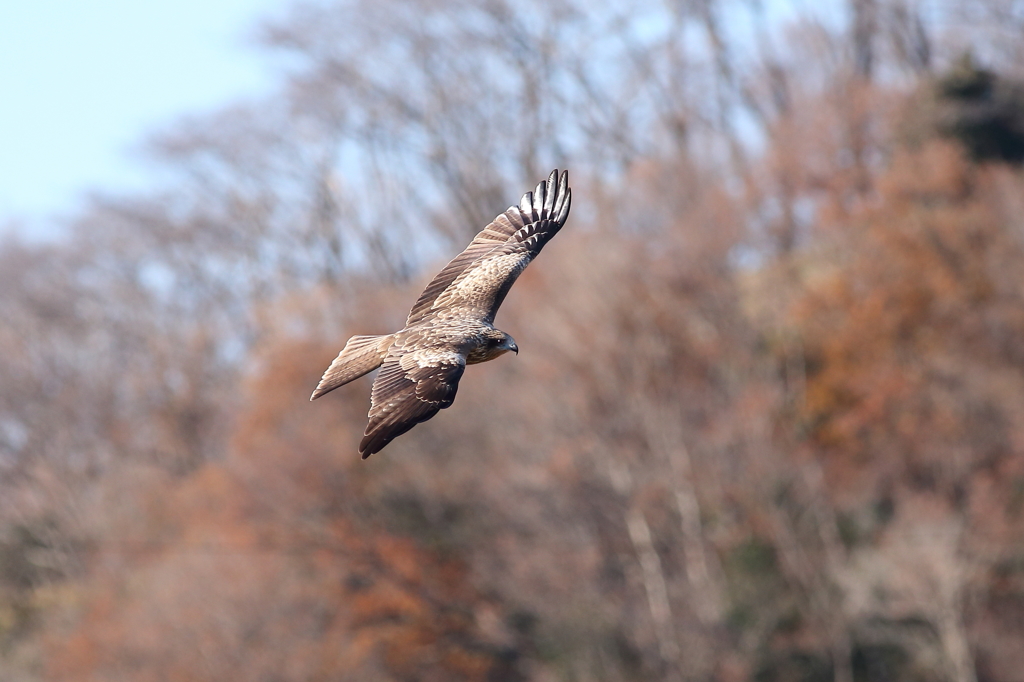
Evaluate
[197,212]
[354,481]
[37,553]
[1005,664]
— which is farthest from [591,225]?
[197,212]

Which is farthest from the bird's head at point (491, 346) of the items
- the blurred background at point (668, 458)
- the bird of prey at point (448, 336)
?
the blurred background at point (668, 458)

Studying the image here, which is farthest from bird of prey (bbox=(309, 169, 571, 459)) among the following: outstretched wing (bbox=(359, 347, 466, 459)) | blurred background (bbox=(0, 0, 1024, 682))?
blurred background (bbox=(0, 0, 1024, 682))

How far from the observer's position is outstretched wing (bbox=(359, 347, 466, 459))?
761 cm

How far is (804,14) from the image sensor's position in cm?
4538

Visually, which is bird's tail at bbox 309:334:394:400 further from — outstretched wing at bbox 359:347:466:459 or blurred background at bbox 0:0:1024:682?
blurred background at bbox 0:0:1024:682

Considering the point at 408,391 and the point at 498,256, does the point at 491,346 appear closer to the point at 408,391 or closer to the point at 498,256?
the point at 408,391

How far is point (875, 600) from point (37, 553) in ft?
75.9

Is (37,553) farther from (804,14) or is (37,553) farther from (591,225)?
(804,14)

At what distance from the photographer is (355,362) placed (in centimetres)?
876

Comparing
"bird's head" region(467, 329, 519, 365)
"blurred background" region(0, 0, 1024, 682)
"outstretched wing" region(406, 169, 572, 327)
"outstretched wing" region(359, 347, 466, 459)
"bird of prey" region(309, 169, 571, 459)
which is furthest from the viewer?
"blurred background" region(0, 0, 1024, 682)

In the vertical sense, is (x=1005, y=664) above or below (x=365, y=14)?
below

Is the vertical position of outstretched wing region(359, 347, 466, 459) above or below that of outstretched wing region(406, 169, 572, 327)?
below

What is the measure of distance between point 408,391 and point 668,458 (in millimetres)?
23754

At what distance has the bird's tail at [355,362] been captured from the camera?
8430 millimetres
